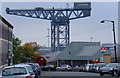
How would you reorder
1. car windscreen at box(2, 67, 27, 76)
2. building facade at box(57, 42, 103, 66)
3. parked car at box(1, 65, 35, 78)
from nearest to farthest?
1. parked car at box(1, 65, 35, 78)
2. car windscreen at box(2, 67, 27, 76)
3. building facade at box(57, 42, 103, 66)

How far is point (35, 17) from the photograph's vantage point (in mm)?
117062

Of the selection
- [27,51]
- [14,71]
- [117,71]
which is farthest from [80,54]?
A: [14,71]

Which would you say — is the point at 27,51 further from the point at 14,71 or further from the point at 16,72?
the point at 16,72

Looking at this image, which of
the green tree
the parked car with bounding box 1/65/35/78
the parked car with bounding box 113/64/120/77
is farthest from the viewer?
the green tree

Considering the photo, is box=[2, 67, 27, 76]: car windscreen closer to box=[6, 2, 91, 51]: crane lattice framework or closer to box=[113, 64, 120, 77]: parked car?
box=[113, 64, 120, 77]: parked car

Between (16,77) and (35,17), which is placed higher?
(35,17)

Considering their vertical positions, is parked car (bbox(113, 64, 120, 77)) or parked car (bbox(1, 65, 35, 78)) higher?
parked car (bbox(1, 65, 35, 78))

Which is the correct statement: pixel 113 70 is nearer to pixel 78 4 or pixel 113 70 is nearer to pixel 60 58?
pixel 60 58

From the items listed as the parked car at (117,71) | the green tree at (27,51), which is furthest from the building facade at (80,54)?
the parked car at (117,71)

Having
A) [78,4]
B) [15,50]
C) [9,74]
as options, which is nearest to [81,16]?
[78,4]

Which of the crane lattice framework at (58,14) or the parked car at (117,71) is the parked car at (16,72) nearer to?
the parked car at (117,71)

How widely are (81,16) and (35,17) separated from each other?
45.6 ft

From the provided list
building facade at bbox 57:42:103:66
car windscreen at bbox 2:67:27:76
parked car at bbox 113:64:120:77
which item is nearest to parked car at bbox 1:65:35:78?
car windscreen at bbox 2:67:27:76

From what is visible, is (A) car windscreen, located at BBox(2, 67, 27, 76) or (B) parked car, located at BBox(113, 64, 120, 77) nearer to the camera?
(A) car windscreen, located at BBox(2, 67, 27, 76)
